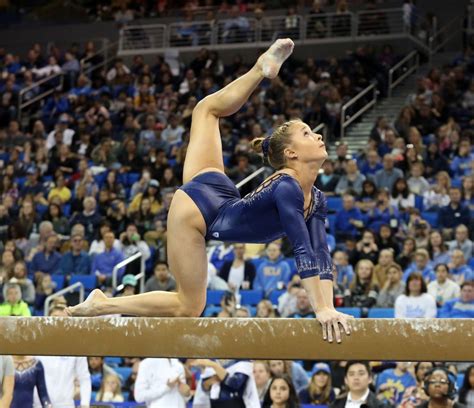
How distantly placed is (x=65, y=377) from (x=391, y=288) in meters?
3.42

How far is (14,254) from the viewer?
10.9 meters

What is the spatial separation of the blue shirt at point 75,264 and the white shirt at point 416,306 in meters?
4.29

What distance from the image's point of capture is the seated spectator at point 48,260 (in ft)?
36.7

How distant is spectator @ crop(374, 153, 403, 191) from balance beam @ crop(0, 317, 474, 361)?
22.3 feet

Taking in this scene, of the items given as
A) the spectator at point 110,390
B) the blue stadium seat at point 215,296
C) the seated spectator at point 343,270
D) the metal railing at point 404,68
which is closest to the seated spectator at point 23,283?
the blue stadium seat at point 215,296

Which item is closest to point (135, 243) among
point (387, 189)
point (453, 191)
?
point (387, 189)

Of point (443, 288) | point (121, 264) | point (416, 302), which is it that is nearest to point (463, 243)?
point (443, 288)

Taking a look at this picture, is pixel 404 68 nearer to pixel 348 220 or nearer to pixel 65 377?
pixel 348 220

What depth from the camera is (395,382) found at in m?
7.22

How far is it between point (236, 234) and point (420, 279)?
3892 millimetres

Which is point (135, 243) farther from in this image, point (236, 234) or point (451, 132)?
point (236, 234)

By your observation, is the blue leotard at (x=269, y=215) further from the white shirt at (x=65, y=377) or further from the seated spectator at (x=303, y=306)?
the seated spectator at (x=303, y=306)

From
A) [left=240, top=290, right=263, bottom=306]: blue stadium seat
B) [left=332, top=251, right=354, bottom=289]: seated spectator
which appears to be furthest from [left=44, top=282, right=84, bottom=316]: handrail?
[left=332, top=251, right=354, bottom=289]: seated spectator

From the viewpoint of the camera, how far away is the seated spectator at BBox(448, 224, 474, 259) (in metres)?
9.50
